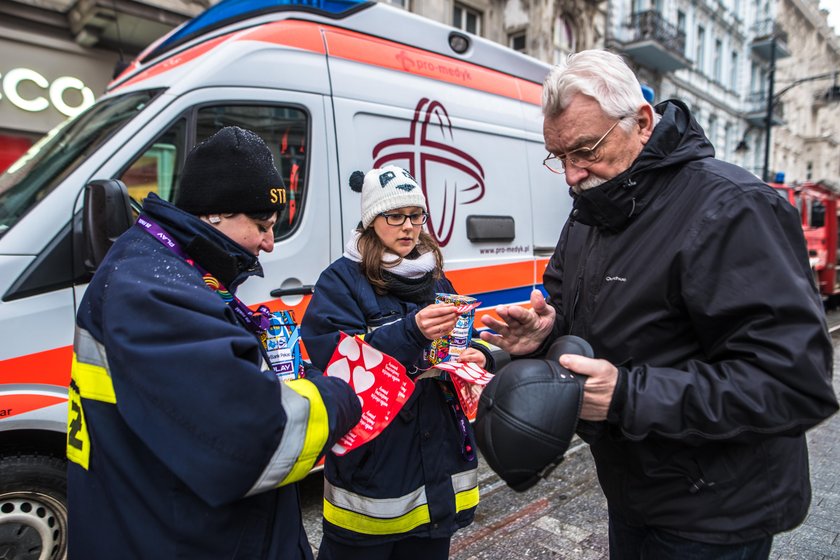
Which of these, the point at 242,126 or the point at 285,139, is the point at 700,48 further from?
the point at 242,126

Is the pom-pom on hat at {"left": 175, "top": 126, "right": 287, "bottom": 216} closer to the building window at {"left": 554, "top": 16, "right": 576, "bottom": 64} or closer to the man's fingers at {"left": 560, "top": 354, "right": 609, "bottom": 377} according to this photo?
the man's fingers at {"left": 560, "top": 354, "right": 609, "bottom": 377}

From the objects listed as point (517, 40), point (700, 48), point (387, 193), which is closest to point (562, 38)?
point (517, 40)

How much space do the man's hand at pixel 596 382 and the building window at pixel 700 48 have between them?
89.9 ft

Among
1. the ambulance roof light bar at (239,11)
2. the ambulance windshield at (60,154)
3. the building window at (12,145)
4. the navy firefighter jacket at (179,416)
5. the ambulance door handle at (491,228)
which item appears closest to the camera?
the navy firefighter jacket at (179,416)

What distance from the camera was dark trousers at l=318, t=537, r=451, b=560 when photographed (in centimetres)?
207

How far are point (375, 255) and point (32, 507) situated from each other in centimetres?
198

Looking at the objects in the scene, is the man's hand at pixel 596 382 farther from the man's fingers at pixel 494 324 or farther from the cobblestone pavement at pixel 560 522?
the cobblestone pavement at pixel 560 522

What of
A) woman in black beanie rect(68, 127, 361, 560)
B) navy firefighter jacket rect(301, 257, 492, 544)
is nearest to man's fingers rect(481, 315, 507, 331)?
navy firefighter jacket rect(301, 257, 492, 544)

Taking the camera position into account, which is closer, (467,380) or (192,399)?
(192,399)

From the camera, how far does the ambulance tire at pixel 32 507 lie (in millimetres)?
2516

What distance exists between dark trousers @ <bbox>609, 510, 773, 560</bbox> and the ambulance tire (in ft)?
8.06

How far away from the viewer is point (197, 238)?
1.31 metres

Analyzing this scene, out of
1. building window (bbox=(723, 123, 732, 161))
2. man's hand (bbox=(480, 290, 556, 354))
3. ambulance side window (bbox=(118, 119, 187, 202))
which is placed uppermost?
building window (bbox=(723, 123, 732, 161))

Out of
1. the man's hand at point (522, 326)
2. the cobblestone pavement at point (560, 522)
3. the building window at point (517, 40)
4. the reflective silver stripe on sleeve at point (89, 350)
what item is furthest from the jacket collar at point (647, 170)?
the building window at point (517, 40)
